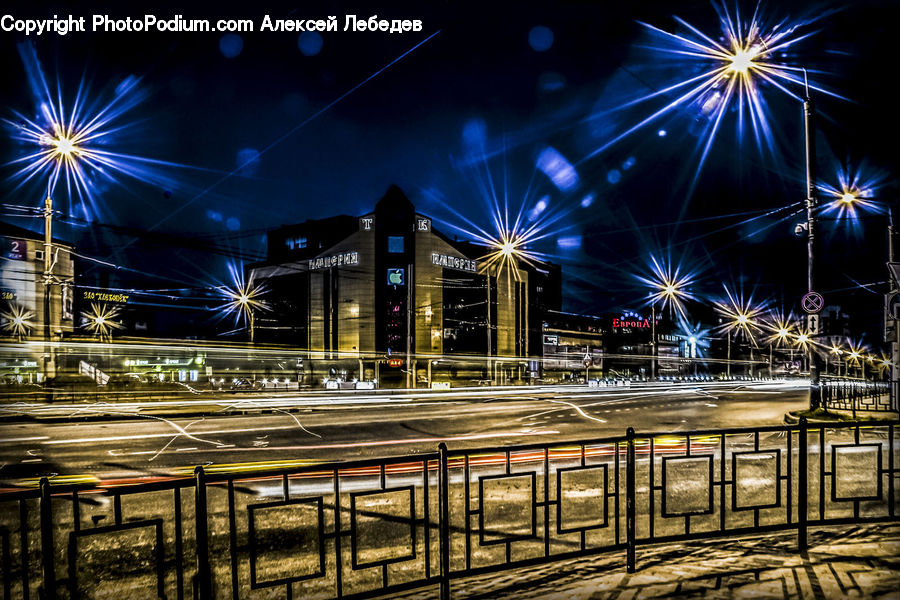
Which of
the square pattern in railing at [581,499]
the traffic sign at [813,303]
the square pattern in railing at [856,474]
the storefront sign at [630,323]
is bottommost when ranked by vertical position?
the storefront sign at [630,323]

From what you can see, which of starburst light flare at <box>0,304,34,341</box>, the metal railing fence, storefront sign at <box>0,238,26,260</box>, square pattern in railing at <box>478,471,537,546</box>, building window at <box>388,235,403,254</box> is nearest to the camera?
the metal railing fence

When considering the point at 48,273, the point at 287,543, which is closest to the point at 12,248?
the point at 48,273

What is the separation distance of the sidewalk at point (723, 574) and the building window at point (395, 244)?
56.4m

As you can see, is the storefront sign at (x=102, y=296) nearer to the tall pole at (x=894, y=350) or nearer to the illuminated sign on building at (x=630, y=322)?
the illuminated sign on building at (x=630, y=322)

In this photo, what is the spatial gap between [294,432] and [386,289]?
4457 centimetres

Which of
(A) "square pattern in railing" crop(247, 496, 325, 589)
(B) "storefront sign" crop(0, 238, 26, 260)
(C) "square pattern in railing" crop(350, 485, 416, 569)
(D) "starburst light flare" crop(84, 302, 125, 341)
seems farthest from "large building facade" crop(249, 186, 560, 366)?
(A) "square pattern in railing" crop(247, 496, 325, 589)

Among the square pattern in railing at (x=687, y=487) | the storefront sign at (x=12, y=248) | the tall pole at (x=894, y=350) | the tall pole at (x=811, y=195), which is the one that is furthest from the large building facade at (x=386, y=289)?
the square pattern in railing at (x=687, y=487)

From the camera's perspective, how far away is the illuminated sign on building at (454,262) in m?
62.5

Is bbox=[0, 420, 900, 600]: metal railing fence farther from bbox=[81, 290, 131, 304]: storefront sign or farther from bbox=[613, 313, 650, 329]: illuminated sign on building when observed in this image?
bbox=[613, 313, 650, 329]: illuminated sign on building

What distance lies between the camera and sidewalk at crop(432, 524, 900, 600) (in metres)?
4.41

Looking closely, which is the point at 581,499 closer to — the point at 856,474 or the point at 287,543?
the point at 287,543

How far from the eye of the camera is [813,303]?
15547 millimetres

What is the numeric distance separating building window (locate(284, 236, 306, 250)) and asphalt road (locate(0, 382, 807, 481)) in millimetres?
47758

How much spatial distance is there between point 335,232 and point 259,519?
62.7 metres
